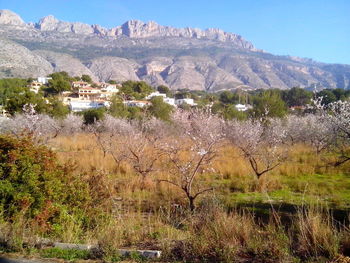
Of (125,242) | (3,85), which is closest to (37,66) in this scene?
(3,85)

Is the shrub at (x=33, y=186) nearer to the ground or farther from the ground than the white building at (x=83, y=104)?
farther from the ground

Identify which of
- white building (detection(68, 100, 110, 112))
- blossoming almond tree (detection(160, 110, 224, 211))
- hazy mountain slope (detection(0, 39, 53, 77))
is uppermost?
hazy mountain slope (detection(0, 39, 53, 77))

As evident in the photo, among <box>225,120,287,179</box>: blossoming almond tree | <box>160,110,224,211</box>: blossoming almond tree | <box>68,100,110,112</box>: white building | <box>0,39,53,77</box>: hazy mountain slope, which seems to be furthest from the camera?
<box>0,39,53,77</box>: hazy mountain slope

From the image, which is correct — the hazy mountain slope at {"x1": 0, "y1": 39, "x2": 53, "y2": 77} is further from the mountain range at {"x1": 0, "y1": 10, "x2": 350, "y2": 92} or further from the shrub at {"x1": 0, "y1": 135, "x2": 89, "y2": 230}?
the shrub at {"x1": 0, "y1": 135, "x2": 89, "y2": 230}

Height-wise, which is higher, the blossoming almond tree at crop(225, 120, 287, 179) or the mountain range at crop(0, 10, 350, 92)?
the mountain range at crop(0, 10, 350, 92)

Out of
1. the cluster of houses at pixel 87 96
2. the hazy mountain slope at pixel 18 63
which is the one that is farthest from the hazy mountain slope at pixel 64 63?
the cluster of houses at pixel 87 96

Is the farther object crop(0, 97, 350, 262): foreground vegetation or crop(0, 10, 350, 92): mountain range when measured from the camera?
crop(0, 10, 350, 92): mountain range

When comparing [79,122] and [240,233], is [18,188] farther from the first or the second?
[79,122]

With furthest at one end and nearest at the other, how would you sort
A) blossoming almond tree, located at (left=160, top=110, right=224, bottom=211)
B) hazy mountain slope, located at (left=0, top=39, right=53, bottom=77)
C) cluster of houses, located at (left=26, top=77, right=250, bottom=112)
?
1. hazy mountain slope, located at (left=0, top=39, right=53, bottom=77)
2. cluster of houses, located at (left=26, top=77, right=250, bottom=112)
3. blossoming almond tree, located at (left=160, top=110, right=224, bottom=211)

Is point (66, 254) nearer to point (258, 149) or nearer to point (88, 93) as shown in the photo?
point (258, 149)

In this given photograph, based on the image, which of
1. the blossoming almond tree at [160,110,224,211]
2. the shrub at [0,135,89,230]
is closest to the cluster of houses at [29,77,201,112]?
the blossoming almond tree at [160,110,224,211]

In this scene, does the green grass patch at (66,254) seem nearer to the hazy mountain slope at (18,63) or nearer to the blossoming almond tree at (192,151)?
the blossoming almond tree at (192,151)

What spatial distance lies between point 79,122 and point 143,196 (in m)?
23.1

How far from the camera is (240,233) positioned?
151 inches
